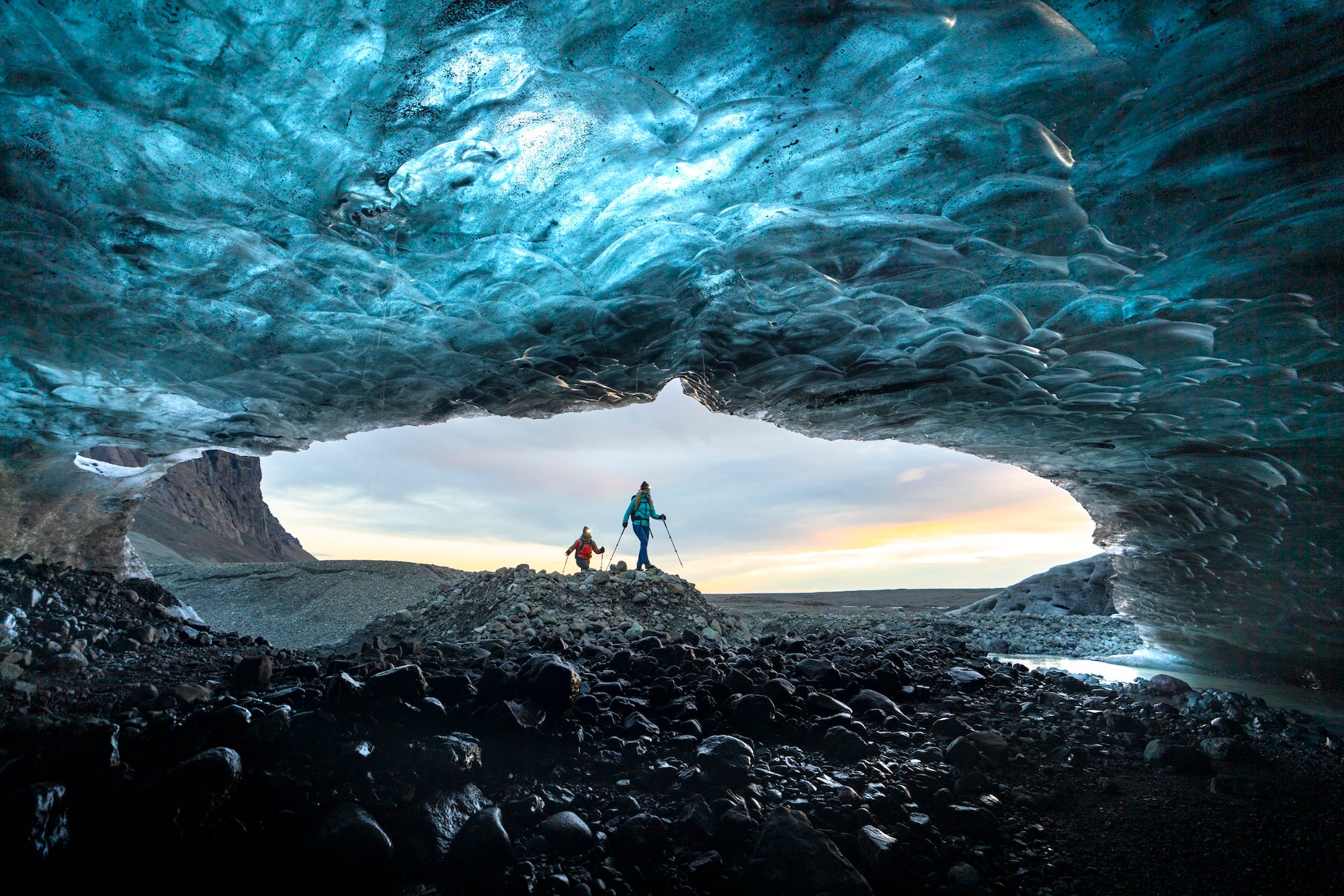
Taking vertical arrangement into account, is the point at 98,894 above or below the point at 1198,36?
below

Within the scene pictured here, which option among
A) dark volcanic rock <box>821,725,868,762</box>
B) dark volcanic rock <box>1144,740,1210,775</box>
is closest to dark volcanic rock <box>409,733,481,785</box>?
dark volcanic rock <box>821,725,868,762</box>

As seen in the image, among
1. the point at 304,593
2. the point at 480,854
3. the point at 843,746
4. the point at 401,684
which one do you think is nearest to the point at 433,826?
the point at 480,854

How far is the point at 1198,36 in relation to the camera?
8.04ft

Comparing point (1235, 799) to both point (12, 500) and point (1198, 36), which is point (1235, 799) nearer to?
point (1198, 36)

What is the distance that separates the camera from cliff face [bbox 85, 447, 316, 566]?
88.8 feet

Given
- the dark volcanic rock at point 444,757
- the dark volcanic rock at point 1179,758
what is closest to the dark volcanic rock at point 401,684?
the dark volcanic rock at point 444,757

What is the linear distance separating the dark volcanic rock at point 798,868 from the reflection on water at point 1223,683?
4614 millimetres

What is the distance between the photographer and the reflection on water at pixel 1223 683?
195 inches

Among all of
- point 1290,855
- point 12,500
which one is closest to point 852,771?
→ point 1290,855

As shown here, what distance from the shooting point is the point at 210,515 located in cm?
3316

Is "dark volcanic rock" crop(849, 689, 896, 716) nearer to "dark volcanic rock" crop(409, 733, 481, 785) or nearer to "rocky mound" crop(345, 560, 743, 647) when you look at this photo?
"rocky mound" crop(345, 560, 743, 647)

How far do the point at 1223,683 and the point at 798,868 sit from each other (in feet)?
23.3

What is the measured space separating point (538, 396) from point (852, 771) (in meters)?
4.67

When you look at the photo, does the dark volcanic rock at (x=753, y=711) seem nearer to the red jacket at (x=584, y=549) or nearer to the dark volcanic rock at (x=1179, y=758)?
the dark volcanic rock at (x=1179, y=758)
